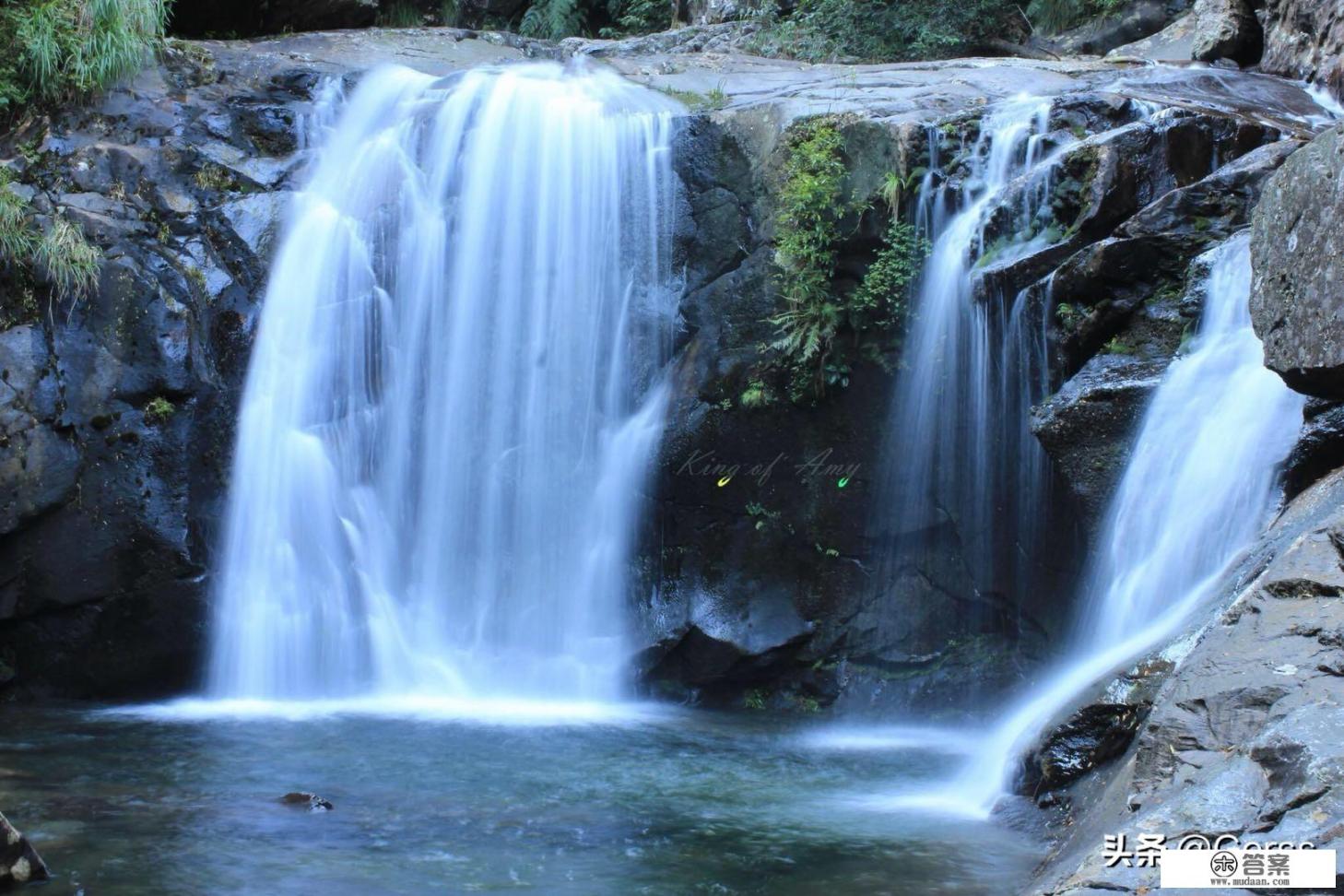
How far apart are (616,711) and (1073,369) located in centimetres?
402

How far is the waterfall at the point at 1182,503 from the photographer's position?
633cm

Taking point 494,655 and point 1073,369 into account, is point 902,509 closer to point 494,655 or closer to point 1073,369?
point 1073,369

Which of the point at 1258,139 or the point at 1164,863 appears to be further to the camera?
the point at 1258,139

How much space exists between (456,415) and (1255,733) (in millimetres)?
7279

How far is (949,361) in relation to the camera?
9078 mm

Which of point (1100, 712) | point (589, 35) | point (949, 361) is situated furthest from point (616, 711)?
point (589, 35)

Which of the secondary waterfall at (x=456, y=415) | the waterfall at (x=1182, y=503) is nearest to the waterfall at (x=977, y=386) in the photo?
the waterfall at (x=1182, y=503)

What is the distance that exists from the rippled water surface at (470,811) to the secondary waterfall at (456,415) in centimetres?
120

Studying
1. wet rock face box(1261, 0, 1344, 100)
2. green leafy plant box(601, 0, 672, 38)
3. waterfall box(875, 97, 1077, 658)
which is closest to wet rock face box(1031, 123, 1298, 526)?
waterfall box(875, 97, 1077, 658)

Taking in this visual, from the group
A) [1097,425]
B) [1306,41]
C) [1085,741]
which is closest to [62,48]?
[1097,425]

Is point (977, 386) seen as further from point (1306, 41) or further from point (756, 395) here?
point (1306, 41)

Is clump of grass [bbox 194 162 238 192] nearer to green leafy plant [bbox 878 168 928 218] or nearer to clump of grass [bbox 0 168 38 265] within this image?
clump of grass [bbox 0 168 38 265]

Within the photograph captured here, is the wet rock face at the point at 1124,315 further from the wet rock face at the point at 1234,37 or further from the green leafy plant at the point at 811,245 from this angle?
the wet rock face at the point at 1234,37

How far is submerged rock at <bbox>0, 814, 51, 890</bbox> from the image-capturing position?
4645mm
